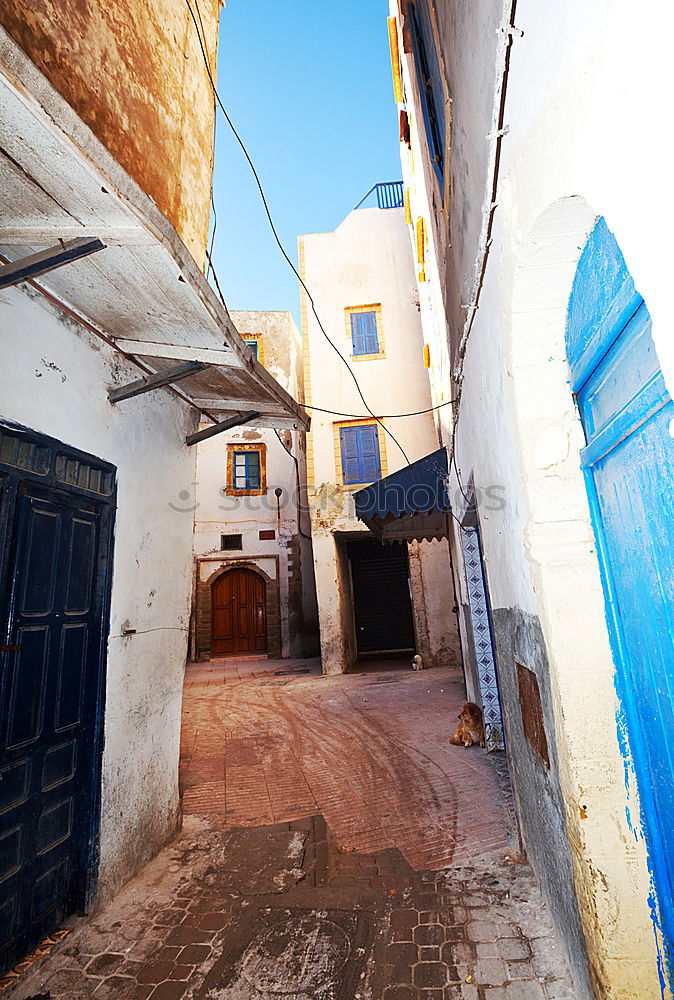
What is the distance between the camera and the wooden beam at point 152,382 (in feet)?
12.0

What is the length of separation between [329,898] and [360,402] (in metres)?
11.7

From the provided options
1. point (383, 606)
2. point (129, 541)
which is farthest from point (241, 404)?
point (383, 606)

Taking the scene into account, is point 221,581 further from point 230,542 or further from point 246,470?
point 246,470

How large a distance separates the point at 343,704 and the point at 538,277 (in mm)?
8115

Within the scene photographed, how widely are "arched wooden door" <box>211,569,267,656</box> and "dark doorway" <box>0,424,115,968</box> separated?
43.8 feet

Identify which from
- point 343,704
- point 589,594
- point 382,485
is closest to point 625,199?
point 589,594

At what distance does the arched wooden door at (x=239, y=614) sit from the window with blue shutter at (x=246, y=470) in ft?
9.16

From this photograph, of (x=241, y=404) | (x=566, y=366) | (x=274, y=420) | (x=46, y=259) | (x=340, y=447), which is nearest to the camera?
(x=566, y=366)

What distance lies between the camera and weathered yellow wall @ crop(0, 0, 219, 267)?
9.12ft

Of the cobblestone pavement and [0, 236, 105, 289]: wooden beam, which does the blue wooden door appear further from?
[0, 236, 105, 289]: wooden beam

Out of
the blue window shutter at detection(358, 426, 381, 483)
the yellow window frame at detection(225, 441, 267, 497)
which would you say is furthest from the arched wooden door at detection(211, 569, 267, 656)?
the blue window shutter at detection(358, 426, 381, 483)

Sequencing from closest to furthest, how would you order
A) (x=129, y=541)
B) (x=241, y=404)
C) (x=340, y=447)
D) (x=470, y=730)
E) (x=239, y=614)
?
(x=129, y=541) < (x=241, y=404) < (x=470, y=730) < (x=340, y=447) < (x=239, y=614)

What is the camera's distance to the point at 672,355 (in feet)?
3.10

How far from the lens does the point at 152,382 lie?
3680 millimetres
